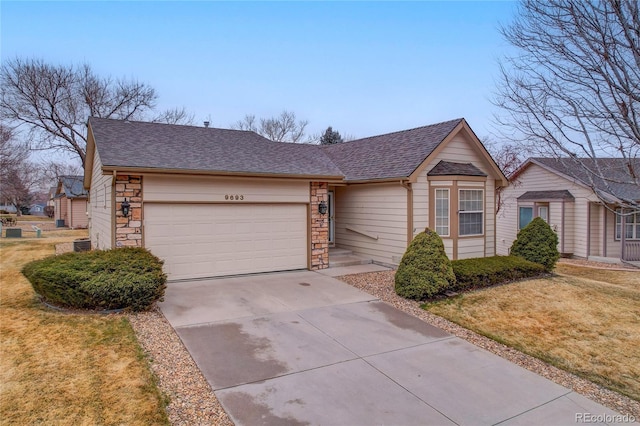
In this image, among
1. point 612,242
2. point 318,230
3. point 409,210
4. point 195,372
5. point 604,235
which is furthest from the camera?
point 612,242

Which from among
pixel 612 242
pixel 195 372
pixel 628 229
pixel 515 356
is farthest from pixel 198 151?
pixel 628 229

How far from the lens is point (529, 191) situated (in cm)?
1992

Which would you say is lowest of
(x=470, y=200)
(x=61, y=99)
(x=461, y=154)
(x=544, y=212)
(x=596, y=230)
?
(x=596, y=230)

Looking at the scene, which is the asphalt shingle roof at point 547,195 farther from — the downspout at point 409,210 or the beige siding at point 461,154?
the downspout at point 409,210

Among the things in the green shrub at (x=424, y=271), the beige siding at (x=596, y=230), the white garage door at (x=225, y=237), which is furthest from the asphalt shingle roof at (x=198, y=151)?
the beige siding at (x=596, y=230)

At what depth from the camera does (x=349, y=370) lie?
4.82 meters

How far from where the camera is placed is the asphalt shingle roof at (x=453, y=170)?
11.1 metres

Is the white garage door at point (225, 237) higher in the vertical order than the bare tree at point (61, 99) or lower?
lower

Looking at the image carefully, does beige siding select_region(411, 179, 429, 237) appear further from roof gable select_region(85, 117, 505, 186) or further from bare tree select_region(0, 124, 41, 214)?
bare tree select_region(0, 124, 41, 214)

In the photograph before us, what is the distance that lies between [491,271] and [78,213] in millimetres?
31345

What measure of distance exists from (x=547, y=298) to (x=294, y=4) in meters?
10.1

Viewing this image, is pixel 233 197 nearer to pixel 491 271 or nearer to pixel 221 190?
pixel 221 190

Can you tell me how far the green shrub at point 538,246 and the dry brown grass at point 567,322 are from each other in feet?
3.19

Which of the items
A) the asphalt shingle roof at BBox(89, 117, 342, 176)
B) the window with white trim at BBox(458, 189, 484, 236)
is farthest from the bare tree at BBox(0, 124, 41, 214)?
the window with white trim at BBox(458, 189, 484, 236)
